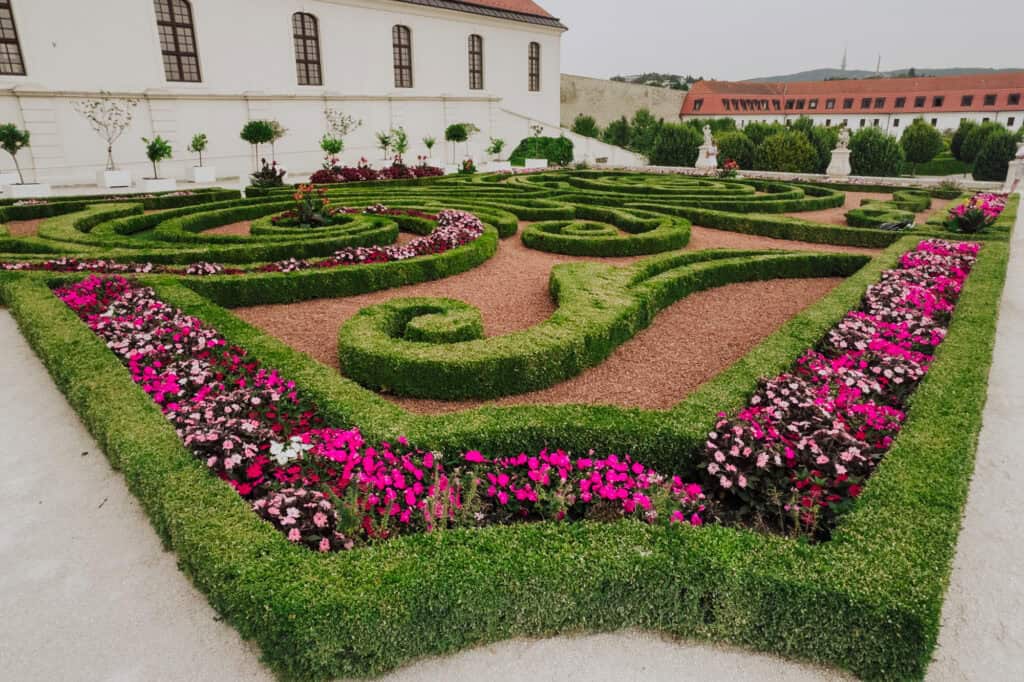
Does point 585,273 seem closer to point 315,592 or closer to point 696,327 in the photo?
point 696,327

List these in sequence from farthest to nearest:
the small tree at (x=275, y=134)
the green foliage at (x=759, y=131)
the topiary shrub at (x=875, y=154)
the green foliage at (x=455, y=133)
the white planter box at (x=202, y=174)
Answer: the green foliage at (x=759, y=131) < the green foliage at (x=455, y=133) < the topiary shrub at (x=875, y=154) < the small tree at (x=275, y=134) < the white planter box at (x=202, y=174)

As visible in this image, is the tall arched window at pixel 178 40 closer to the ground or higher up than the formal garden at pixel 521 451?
higher up

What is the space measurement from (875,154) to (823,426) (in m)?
26.9

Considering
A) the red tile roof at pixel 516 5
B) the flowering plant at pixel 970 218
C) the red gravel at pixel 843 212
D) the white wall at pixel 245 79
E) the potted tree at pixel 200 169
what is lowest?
the red gravel at pixel 843 212

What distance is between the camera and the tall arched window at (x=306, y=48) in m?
26.2

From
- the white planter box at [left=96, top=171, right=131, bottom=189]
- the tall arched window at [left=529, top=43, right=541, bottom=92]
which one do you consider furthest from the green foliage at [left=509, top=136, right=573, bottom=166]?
the white planter box at [left=96, top=171, right=131, bottom=189]

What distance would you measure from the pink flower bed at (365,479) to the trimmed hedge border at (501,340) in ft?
2.76

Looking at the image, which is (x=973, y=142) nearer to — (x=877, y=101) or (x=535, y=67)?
(x=535, y=67)

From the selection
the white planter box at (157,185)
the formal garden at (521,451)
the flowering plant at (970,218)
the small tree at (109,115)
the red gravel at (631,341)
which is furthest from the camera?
the small tree at (109,115)

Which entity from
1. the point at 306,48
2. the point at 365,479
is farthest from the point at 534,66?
the point at 365,479

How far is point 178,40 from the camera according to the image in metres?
22.8

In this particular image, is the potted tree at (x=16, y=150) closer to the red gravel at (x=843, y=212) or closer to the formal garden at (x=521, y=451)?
the formal garden at (x=521, y=451)

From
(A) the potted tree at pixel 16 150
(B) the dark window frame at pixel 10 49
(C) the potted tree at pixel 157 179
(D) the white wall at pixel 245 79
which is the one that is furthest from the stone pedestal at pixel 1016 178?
(B) the dark window frame at pixel 10 49

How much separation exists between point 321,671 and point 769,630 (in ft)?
6.61
